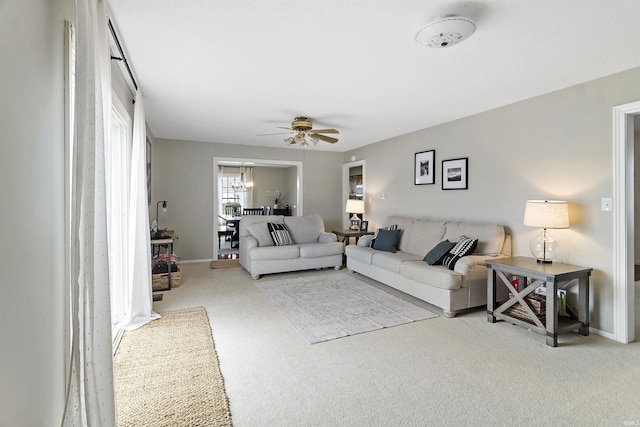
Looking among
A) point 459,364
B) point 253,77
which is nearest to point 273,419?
point 459,364

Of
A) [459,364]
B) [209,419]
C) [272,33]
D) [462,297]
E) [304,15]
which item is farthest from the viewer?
[462,297]

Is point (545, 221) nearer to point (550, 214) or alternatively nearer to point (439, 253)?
point (550, 214)

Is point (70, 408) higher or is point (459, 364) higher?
point (70, 408)

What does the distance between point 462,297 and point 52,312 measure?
11.4 ft

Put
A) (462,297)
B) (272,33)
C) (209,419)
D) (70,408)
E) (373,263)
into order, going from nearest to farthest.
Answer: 1. (70,408)
2. (209,419)
3. (272,33)
4. (462,297)
5. (373,263)

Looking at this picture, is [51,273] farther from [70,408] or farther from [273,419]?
[273,419]

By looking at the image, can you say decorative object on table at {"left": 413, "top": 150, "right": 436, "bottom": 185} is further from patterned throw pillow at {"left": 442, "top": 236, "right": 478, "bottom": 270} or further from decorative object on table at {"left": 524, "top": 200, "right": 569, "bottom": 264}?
decorative object on table at {"left": 524, "top": 200, "right": 569, "bottom": 264}

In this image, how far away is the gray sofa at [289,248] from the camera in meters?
5.01

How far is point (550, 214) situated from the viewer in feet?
10.1

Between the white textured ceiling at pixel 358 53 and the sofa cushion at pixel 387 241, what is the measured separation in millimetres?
1842

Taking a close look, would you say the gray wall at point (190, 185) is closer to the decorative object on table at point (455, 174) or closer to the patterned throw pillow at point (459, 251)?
the decorative object on table at point (455, 174)

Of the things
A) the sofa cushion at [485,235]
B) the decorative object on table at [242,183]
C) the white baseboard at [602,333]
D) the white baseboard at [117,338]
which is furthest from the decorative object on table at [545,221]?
the decorative object on table at [242,183]

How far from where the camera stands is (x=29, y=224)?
1.15 meters

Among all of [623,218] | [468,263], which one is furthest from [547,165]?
[468,263]
